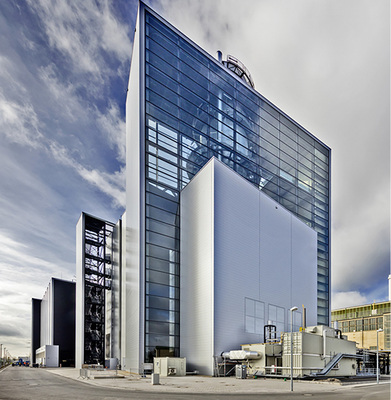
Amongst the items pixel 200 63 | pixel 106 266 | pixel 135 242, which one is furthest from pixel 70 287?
pixel 200 63

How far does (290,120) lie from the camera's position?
67875mm

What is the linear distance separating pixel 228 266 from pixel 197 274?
12.2 feet

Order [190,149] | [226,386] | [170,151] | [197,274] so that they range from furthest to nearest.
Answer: [190,149]
[170,151]
[197,274]
[226,386]

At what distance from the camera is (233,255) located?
4125 centimetres

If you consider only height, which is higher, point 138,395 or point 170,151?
point 170,151

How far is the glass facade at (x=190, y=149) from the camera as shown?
42906mm

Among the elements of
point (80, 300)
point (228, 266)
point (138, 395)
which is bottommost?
point (80, 300)

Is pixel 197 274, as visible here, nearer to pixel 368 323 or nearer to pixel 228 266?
pixel 228 266

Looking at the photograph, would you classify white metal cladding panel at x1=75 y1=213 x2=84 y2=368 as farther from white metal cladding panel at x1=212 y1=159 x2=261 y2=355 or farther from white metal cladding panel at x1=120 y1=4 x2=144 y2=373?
white metal cladding panel at x1=212 y1=159 x2=261 y2=355

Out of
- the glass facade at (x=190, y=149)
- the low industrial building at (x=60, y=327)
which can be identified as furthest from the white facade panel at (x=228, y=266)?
the low industrial building at (x=60, y=327)

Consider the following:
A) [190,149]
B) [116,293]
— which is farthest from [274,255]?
[116,293]

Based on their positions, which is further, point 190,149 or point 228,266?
point 190,149

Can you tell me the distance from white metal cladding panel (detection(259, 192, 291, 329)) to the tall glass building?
8798mm

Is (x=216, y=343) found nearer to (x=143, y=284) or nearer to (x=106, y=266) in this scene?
(x=143, y=284)
